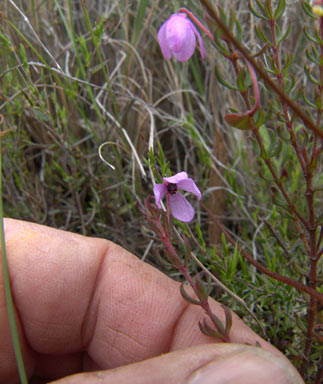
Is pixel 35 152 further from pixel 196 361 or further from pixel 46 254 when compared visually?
pixel 196 361

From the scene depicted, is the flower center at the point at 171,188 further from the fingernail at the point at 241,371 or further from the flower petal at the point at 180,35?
the fingernail at the point at 241,371

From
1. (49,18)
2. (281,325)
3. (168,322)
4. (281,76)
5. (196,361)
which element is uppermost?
(49,18)

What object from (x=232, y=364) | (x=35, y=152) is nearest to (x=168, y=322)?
(x=232, y=364)

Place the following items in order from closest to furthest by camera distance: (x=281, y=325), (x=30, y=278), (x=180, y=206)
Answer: (x=180, y=206) → (x=30, y=278) → (x=281, y=325)

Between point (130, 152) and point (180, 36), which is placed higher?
point (180, 36)

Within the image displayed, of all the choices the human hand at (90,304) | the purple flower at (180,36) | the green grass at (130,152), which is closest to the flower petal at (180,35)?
the purple flower at (180,36)

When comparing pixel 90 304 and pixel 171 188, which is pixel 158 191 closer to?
pixel 171 188

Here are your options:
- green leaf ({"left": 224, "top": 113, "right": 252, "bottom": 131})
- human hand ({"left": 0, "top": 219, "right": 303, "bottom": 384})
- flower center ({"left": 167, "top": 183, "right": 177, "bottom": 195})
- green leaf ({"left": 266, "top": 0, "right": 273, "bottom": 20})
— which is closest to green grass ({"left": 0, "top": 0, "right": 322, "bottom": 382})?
human hand ({"left": 0, "top": 219, "right": 303, "bottom": 384})

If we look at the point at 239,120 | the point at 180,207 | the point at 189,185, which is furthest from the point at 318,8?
the point at 180,207
